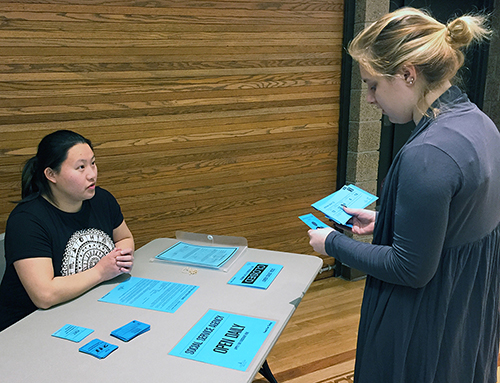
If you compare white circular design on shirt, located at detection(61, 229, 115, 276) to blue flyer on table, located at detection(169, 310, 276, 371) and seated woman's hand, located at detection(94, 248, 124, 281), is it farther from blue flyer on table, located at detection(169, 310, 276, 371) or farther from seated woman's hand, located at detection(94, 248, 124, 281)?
blue flyer on table, located at detection(169, 310, 276, 371)

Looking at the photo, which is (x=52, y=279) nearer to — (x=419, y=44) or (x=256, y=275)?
(x=256, y=275)

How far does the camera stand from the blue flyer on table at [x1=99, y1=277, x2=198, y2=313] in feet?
5.00

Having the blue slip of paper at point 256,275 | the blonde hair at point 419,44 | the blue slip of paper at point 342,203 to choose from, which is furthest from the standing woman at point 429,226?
the blue slip of paper at point 256,275

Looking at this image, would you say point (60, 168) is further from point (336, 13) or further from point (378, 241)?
point (336, 13)

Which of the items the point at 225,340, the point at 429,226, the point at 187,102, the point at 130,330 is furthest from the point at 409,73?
the point at 187,102

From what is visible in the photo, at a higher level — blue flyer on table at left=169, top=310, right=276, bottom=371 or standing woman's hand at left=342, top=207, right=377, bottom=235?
standing woman's hand at left=342, top=207, right=377, bottom=235

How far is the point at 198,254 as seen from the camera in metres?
1.94

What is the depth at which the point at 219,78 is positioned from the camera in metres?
2.84

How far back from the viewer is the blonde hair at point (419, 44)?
45.4 inches

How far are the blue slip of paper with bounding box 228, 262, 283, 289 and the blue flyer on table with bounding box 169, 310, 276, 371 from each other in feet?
0.72

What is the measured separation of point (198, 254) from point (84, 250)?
473 millimetres

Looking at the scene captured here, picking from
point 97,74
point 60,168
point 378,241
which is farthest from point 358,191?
point 97,74

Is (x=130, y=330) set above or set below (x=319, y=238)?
below

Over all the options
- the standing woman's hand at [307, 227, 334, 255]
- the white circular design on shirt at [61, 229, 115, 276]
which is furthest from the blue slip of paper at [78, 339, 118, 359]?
the standing woman's hand at [307, 227, 334, 255]
